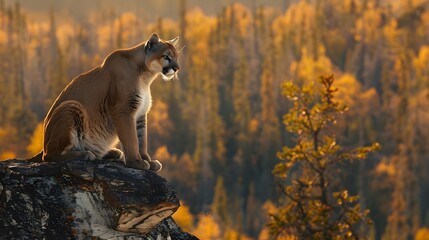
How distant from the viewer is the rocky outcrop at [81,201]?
1217 cm

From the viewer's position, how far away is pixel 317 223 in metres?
29.6

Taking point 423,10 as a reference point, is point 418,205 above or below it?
below

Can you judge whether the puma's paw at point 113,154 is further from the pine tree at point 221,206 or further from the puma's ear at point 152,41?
the pine tree at point 221,206

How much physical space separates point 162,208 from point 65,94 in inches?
113

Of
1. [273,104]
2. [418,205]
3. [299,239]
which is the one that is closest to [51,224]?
[299,239]

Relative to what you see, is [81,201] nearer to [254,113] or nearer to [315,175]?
[315,175]

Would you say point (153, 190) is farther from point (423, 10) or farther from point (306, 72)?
point (423, 10)

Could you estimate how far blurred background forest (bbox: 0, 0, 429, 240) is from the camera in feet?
412

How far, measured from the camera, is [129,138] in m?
13.6

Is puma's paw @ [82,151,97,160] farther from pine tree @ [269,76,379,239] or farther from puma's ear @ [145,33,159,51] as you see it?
pine tree @ [269,76,379,239]

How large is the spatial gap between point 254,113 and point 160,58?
152661mm

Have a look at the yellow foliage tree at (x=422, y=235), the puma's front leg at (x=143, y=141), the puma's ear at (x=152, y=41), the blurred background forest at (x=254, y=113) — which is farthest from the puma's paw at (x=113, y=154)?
the yellow foliage tree at (x=422, y=235)

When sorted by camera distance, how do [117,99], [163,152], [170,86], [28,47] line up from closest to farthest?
[117,99], [163,152], [170,86], [28,47]

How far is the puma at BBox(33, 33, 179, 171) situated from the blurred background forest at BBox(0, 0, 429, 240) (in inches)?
3332
